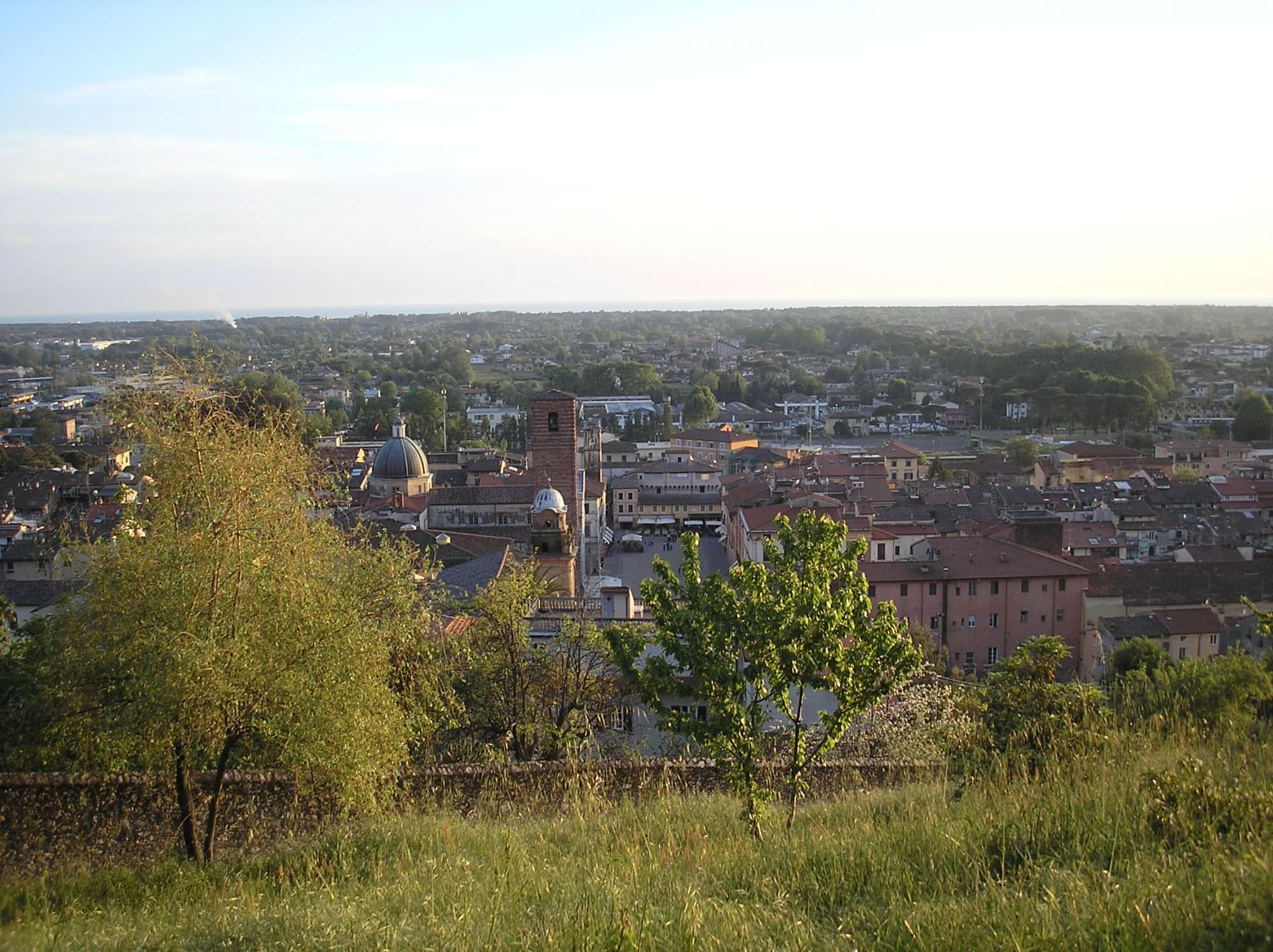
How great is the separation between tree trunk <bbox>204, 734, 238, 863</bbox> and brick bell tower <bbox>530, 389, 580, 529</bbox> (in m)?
14.5

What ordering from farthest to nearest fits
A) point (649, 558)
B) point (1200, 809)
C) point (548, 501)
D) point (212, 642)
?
1. point (649, 558)
2. point (548, 501)
3. point (212, 642)
4. point (1200, 809)

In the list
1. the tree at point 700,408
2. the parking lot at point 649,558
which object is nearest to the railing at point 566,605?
the parking lot at point 649,558

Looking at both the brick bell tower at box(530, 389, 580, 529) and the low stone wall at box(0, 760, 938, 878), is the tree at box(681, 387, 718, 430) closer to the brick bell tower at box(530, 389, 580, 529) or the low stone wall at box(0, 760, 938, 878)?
the brick bell tower at box(530, 389, 580, 529)

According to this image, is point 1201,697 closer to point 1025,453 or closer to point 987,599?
point 987,599

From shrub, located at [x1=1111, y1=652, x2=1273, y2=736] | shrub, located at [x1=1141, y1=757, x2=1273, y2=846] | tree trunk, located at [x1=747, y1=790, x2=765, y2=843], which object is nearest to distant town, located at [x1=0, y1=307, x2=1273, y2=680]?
tree trunk, located at [x1=747, y1=790, x2=765, y2=843]

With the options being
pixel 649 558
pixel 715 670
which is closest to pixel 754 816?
pixel 715 670

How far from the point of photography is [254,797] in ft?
21.3

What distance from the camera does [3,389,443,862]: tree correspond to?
214 inches

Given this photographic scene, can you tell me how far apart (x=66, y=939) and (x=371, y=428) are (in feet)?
149

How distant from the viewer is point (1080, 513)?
95.7ft

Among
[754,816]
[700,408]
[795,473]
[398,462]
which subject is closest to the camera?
[754,816]

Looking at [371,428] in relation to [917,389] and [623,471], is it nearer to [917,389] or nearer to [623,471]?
[623,471]

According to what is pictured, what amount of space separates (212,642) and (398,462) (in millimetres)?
22542

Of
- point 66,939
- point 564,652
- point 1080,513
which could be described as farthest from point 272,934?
point 1080,513
